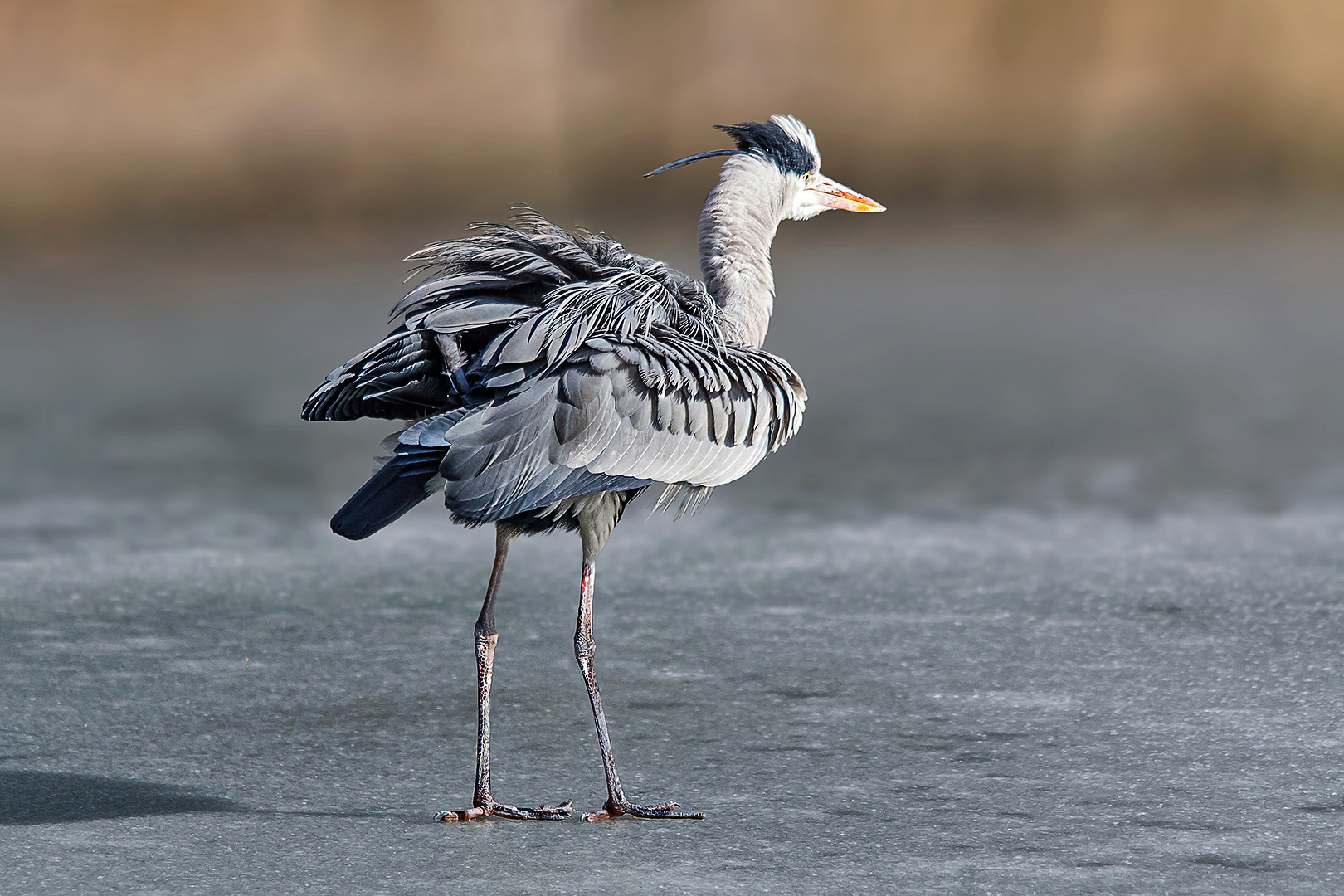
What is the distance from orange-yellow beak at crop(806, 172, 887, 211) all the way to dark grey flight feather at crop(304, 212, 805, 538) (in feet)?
3.60

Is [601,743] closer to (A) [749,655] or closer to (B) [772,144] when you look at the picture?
(A) [749,655]

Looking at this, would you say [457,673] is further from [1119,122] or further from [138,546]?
[1119,122]

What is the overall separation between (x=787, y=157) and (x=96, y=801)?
3418 mm

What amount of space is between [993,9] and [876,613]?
17.6 meters

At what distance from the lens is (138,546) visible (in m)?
8.15

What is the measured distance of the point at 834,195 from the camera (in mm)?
6703

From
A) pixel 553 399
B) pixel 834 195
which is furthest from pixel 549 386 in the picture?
pixel 834 195

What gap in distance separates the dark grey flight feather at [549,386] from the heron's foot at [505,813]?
0.84 m

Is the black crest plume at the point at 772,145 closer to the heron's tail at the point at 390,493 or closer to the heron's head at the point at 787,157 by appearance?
the heron's head at the point at 787,157

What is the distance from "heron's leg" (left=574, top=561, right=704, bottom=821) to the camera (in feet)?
15.8

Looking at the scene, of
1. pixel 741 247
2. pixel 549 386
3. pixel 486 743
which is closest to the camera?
pixel 486 743

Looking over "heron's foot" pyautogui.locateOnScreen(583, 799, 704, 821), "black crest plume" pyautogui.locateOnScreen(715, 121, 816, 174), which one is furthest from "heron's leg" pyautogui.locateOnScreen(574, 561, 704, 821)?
"black crest plume" pyautogui.locateOnScreen(715, 121, 816, 174)

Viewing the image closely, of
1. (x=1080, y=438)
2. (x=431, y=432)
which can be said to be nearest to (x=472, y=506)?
(x=431, y=432)

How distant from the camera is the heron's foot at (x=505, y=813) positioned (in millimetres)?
4770
